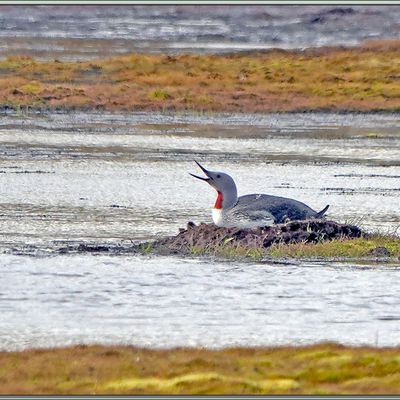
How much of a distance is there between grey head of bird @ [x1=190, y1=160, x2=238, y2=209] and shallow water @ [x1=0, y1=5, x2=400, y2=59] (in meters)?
30.8

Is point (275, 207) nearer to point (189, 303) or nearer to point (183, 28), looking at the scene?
point (189, 303)

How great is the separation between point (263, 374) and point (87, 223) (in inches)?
368

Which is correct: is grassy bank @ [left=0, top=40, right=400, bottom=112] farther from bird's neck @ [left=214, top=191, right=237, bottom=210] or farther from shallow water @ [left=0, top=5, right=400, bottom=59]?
bird's neck @ [left=214, top=191, right=237, bottom=210]

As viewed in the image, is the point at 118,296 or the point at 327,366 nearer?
the point at 327,366

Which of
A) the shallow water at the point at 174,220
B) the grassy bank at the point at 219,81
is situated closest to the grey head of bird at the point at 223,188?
the shallow water at the point at 174,220

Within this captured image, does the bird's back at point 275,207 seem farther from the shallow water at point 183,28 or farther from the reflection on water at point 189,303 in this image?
the shallow water at point 183,28

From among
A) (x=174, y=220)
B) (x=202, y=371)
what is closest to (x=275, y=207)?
(x=174, y=220)

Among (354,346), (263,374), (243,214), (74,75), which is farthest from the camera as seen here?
(74,75)

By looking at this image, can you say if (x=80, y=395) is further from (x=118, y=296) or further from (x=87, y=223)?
(x=87, y=223)

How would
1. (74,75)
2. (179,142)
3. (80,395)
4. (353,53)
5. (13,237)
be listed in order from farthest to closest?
(353,53) → (74,75) → (179,142) → (13,237) → (80,395)

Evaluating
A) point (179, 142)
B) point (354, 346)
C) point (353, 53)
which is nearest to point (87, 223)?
point (354, 346)

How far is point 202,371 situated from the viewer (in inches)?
447

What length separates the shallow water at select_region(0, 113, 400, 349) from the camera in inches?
530

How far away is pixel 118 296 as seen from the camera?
14.8 m
